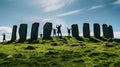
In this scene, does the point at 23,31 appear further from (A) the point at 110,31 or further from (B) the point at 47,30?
(A) the point at 110,31

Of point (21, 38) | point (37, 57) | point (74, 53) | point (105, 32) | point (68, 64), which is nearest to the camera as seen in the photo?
point (68, 64)

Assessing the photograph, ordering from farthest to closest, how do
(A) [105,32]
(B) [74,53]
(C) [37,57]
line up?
(A) [105,32], (B) [74,53], (C) [37,57]

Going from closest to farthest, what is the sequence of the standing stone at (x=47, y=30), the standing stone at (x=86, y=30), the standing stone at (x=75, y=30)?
the standing stone at (x=47, y=30)
the standing stone at (x=75, y=30)
the standing stone at (x=86, y=30)

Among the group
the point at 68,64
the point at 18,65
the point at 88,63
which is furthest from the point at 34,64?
the point at 88,63

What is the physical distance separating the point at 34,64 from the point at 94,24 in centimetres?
6514

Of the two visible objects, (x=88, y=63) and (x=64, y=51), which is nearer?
(x=88, y=63)

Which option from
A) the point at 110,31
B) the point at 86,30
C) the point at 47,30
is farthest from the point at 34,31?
the point at 110,31

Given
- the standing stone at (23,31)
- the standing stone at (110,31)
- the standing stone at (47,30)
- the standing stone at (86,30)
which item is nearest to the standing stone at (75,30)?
the standing stone at (86,30)

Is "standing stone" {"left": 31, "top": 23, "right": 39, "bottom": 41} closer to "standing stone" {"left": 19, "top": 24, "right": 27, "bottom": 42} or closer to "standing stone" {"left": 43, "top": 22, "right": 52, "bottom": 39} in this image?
"standing stone" {"left": 19, "top": 24, "right": 27, "bottom": 42}

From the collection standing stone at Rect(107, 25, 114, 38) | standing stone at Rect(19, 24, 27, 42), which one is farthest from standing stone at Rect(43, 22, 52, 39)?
standing stone at Rect(107, 25, 114, 38)

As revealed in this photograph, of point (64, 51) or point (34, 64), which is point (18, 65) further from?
point (64, 51)

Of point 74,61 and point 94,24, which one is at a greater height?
point 94,24

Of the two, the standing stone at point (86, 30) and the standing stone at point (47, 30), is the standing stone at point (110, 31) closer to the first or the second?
the standing stone at point (86, 30)

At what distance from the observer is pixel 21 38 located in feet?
330
